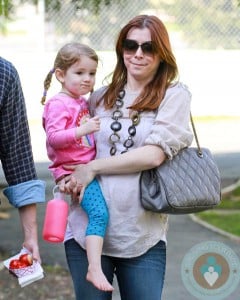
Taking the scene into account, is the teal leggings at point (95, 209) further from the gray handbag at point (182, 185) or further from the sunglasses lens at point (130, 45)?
the sunglasses lens at point (130, 45)

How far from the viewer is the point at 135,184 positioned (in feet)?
10.5

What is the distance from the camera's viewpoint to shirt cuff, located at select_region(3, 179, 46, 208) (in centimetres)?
303

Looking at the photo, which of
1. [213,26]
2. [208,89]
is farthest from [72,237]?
[208,89]

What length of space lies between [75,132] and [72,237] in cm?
42

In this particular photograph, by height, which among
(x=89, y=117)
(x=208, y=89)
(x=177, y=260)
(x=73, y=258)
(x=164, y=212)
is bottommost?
(x=208, y=89)

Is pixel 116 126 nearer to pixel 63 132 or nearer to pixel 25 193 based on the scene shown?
pixel 63 132

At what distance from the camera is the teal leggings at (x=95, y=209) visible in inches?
124

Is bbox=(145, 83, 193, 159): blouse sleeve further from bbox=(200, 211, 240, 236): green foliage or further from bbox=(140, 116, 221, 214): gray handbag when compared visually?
bbox=(200, 211, 240, 236): green foliage

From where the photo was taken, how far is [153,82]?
3314mm

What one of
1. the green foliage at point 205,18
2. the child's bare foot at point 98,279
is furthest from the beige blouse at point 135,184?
the green foliage at point 205,18

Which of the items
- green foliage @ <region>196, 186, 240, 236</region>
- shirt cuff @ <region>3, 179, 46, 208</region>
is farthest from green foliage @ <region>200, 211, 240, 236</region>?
shirt cuff @ <region>3, 179, 46, 208</region>

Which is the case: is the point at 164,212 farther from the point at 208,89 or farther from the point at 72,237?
the point at 208,89

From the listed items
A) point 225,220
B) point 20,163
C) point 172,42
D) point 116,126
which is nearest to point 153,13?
point 172,42

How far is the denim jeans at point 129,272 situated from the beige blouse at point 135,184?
0.12 feet
